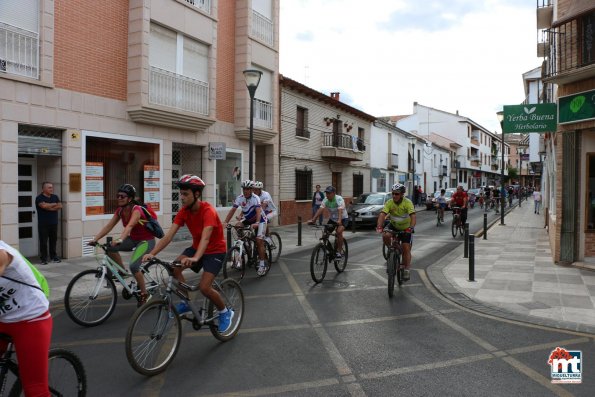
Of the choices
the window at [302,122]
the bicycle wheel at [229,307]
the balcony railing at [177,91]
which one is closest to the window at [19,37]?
the balcony railing at [177,91]

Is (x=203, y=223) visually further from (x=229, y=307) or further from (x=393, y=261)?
(x=393, y=261)

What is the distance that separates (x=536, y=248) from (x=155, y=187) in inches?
425

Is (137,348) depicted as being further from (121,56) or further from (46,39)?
(121,56)

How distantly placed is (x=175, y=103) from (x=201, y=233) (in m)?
9.62

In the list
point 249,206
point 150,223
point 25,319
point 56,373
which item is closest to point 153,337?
point 56,373

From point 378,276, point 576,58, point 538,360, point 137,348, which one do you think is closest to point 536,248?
point 576,58

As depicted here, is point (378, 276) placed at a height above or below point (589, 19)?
below

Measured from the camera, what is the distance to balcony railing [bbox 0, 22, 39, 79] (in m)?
9.51

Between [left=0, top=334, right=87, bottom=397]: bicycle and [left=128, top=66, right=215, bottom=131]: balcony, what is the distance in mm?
10133

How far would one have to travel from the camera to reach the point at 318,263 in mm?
8336

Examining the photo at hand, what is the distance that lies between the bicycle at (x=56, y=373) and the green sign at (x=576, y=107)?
383 inches

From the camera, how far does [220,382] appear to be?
13.1 feet

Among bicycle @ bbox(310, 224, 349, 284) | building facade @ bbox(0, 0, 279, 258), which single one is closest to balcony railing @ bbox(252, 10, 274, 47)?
building facade @ bbox(0, 0, 279, 258)

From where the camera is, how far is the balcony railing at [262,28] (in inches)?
683
